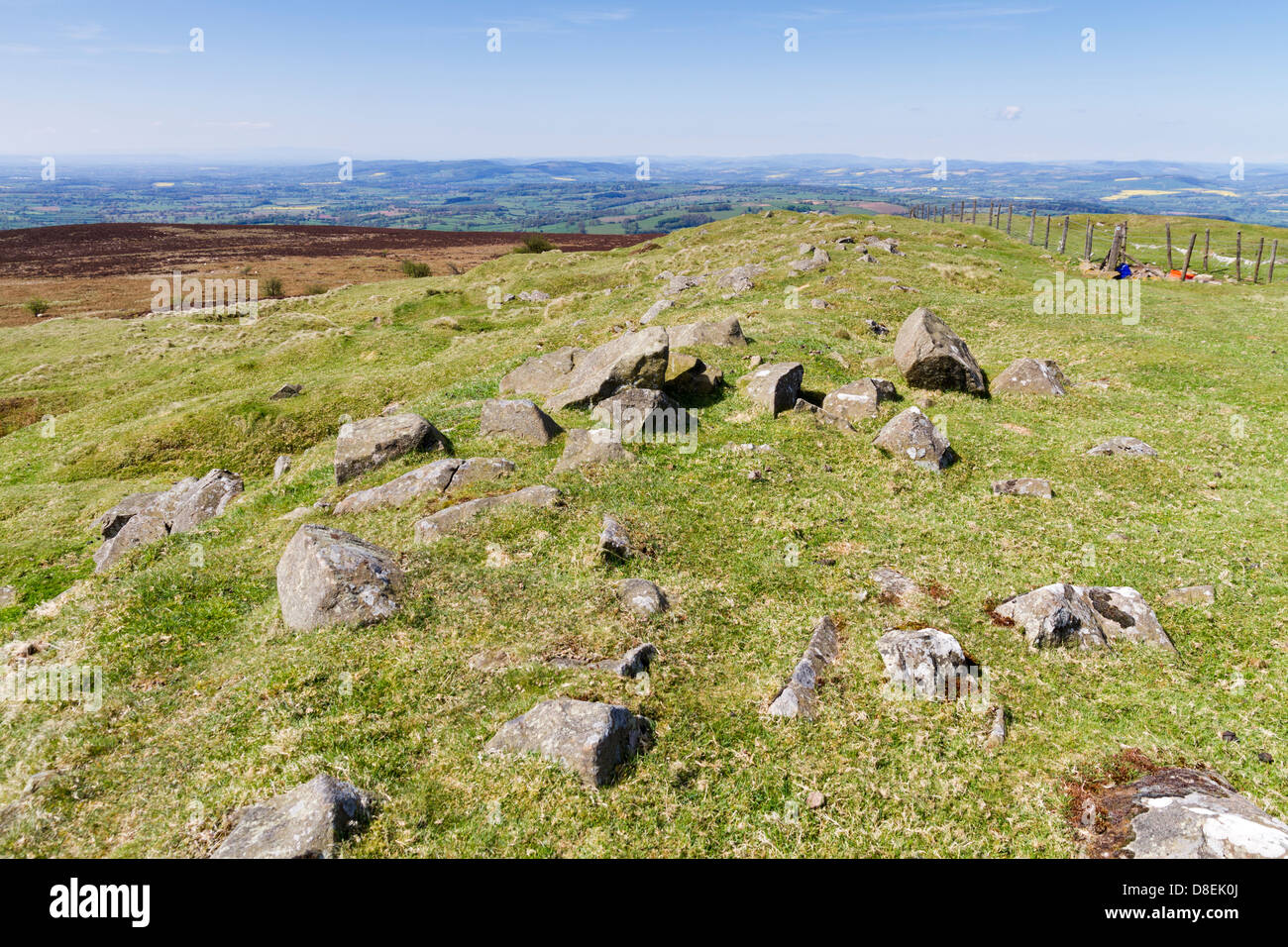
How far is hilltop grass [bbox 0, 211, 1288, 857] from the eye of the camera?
11.0 meters

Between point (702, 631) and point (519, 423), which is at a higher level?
point (519, 423)

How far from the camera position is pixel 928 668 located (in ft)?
46.5

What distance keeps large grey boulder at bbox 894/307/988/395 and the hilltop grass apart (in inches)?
54.2

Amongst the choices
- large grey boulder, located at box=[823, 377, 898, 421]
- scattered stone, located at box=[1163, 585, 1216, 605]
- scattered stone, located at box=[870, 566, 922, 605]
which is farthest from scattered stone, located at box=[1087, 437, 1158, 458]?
scattered stone, located at box=[870, 566, 922, 605]

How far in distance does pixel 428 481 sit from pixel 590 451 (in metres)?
5.80

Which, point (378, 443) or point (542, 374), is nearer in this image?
point (378, 443)

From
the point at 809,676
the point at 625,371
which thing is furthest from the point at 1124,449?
the point at 625,371

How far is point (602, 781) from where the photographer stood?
37.0 feet

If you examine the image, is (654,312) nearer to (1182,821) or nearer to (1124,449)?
(1124,449)

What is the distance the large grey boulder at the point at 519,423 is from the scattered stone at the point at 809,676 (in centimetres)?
1373

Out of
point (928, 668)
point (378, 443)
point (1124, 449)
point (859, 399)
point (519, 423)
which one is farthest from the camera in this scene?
point (859, 399)
